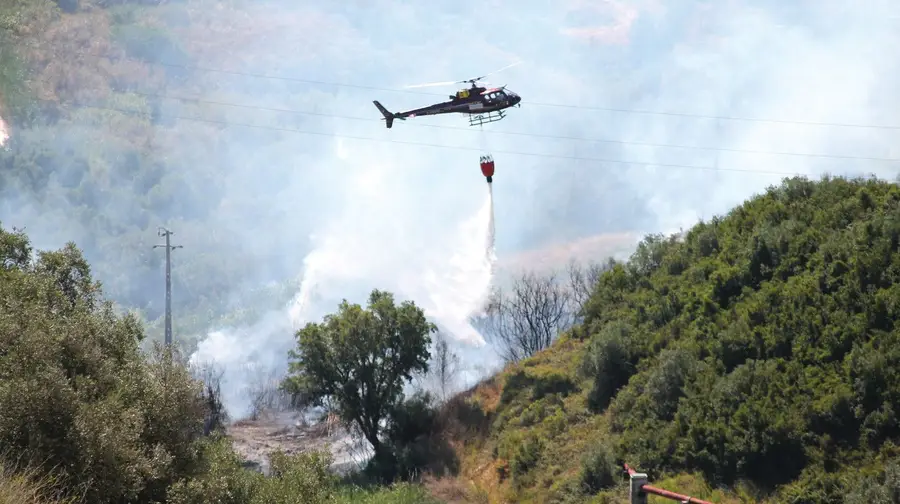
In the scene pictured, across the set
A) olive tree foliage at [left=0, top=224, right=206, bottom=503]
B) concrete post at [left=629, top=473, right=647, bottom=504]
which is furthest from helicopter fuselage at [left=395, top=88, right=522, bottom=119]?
concrete post at [left=629, top=473, right=647, bottom=504]

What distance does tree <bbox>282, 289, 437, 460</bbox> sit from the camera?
229 feet

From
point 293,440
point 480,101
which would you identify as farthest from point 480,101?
point 293,440

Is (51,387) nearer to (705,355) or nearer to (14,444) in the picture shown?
(14,444)

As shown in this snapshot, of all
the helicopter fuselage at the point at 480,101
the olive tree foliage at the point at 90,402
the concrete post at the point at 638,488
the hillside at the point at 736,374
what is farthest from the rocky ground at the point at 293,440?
the concrete post at the point at 638,488

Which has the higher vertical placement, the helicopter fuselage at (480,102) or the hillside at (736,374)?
the helicopter fuselage at (480,102)

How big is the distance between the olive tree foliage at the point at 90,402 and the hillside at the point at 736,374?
1002 inches

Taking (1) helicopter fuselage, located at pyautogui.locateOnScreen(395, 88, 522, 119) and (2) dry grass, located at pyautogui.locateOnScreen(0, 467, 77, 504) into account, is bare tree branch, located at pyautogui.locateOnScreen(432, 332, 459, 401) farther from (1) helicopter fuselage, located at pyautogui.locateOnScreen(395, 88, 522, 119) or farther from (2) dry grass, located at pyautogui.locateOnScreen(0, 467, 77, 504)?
(2) dry grass, located at pyautogui.locateOnScreen(0, 467, 77, 504)

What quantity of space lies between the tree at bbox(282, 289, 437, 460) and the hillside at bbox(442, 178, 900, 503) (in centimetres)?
681

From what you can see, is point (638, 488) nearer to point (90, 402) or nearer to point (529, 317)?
point (90, 402)

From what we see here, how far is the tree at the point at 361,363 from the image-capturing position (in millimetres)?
69938

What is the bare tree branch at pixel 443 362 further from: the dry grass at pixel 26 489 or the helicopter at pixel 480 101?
the dry grass at pixel 26 489

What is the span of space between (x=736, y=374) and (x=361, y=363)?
30.3 meters

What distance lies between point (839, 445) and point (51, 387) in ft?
110

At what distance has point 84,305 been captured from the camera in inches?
1437
